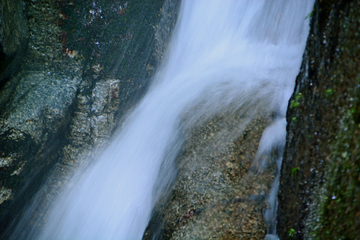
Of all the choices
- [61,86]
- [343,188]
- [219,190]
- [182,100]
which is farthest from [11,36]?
[343,188]

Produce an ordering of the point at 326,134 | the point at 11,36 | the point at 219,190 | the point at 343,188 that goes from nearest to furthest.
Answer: the point at 343,188 → the point at 326,134 → the point at 219,190 → the point at 11,36

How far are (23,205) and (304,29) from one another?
6060mm

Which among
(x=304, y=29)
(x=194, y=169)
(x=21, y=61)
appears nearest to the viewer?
(x=194, y=169)

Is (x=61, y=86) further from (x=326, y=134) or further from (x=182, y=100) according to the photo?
(x=326, y=134)

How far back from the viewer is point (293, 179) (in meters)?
2.09

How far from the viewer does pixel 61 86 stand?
357 centimetres

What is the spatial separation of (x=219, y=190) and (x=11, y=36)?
11.0ft

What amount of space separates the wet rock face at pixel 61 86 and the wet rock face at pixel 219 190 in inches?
72.0

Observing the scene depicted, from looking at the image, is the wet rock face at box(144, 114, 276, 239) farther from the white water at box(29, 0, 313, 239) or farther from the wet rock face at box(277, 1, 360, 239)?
the wet rock face at box(277, 1, 360, 239)

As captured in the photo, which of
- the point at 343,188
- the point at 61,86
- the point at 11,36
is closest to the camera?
the point at 343,188

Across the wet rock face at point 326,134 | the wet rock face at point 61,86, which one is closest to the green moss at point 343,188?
the wet rock face at point 326,134

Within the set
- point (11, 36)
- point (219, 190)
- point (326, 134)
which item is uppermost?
point (11, 36)

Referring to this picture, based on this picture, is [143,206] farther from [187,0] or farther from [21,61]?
[187,0]

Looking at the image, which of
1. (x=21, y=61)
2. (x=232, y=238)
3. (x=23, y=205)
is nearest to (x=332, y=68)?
(x=232, y=238)
